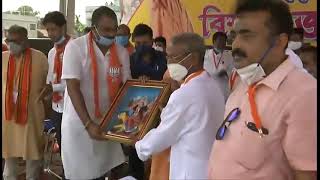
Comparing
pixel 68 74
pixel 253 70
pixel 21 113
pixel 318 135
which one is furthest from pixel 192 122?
pixel 21 113

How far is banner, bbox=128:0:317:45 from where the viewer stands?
23.0 ft

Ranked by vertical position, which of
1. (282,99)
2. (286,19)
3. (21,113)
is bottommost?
(21,113)

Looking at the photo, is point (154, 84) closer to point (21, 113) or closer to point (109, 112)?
point (109, 112)

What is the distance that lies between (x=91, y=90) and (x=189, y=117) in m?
1.03

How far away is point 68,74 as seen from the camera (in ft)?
10.4

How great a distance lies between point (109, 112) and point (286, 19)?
1.58 m

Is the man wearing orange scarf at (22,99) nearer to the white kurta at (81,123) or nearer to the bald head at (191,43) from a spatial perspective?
the white kurta at (81,123)

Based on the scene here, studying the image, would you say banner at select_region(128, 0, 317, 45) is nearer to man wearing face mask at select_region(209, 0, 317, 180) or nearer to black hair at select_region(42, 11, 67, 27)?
black hair at select_region(42, 11, 67, 27)

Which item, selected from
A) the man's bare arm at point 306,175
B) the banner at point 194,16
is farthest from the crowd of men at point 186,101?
the banner at point 194,16

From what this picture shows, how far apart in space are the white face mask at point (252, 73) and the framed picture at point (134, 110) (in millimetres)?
1099

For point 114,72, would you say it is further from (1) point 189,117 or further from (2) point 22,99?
(2) point 22,99

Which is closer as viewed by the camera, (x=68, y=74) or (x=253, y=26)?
(x=253, y=26)

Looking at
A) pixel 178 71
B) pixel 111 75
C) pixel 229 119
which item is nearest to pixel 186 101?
pixel 178 71

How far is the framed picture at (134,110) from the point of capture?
2.95m
